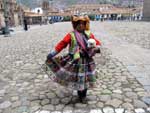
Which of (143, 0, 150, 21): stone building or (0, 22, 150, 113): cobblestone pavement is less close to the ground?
(143, 0, 150, 21): stone building

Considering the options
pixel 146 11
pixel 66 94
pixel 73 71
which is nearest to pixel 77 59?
pixel 73 71

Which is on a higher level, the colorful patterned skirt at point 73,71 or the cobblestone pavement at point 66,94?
the colorful patterned skirt at point 73,71

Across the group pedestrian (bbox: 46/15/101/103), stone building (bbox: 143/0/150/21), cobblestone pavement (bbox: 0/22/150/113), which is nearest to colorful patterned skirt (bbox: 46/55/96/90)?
pedestrian (bbox: 46/15/101/103)

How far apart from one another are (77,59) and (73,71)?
0.73 feet

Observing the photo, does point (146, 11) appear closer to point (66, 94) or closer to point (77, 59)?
point (66, 94)

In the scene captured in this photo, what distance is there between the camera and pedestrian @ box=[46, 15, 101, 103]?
3.47 meters

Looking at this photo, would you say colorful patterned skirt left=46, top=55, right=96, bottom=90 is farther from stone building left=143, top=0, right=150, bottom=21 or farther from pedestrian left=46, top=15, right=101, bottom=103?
stone building left=143, top=0, right=150, bottom=21

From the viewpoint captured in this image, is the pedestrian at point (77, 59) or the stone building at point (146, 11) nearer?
the pedestrian at point (77, 59)

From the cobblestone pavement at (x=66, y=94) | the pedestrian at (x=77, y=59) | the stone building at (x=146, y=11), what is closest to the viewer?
the pedestrian at (x=77, y=59)

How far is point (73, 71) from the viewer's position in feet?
11.5

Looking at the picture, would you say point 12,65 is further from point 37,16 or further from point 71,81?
point 37,16

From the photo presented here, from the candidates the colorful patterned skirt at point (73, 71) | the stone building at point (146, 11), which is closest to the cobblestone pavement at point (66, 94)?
the colorful patterned skirt at point (73, 71)

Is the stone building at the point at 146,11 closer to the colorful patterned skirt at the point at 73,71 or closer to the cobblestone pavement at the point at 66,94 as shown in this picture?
the cobblestone pavement at the point at 66,94

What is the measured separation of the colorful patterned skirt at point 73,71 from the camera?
3.48m
